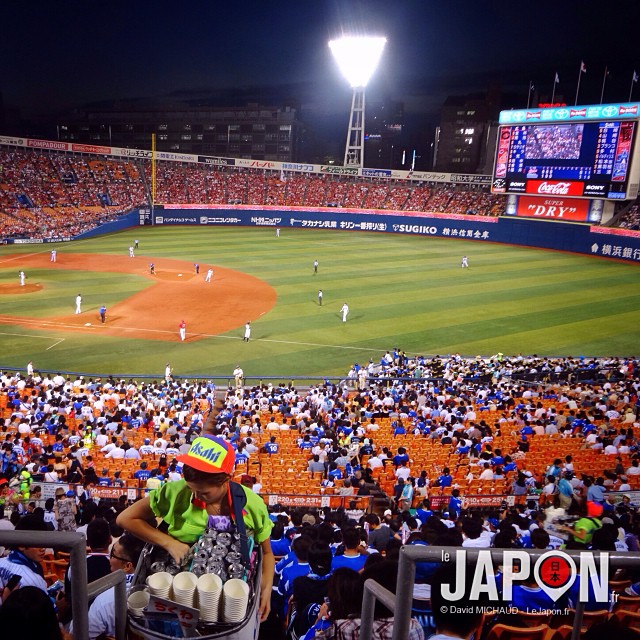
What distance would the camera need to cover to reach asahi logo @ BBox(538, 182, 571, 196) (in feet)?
181

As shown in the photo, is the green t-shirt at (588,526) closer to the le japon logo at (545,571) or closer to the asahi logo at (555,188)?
the le japon logo at (545,571)

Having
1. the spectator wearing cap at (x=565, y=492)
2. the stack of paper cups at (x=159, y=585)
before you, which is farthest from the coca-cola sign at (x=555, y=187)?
the stack of paper cups at (x=159, y=585)

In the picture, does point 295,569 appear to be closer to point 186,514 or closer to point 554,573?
point 186,514

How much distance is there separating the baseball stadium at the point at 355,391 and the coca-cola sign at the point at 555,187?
0.21 metres

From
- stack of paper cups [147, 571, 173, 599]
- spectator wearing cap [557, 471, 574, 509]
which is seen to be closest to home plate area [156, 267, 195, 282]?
spectator wearing cap [557, 471, 574, 509]

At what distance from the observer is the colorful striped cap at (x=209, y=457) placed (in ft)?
12.0

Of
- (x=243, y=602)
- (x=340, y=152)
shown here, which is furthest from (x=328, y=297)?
(x=340, y=152)

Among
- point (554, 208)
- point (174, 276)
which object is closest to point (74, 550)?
point (174, 276)

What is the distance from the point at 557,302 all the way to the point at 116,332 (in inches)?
1105

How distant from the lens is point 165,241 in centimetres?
5947

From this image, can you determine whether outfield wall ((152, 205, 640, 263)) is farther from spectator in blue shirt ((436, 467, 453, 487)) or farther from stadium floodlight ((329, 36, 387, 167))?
spectator in blue shirt ((436, 467, 453, 487))

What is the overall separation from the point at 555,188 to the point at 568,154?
3.32 m

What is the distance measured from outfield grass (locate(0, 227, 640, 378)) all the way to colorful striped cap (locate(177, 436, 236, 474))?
69.9ft

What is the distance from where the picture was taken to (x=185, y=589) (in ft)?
10.3
